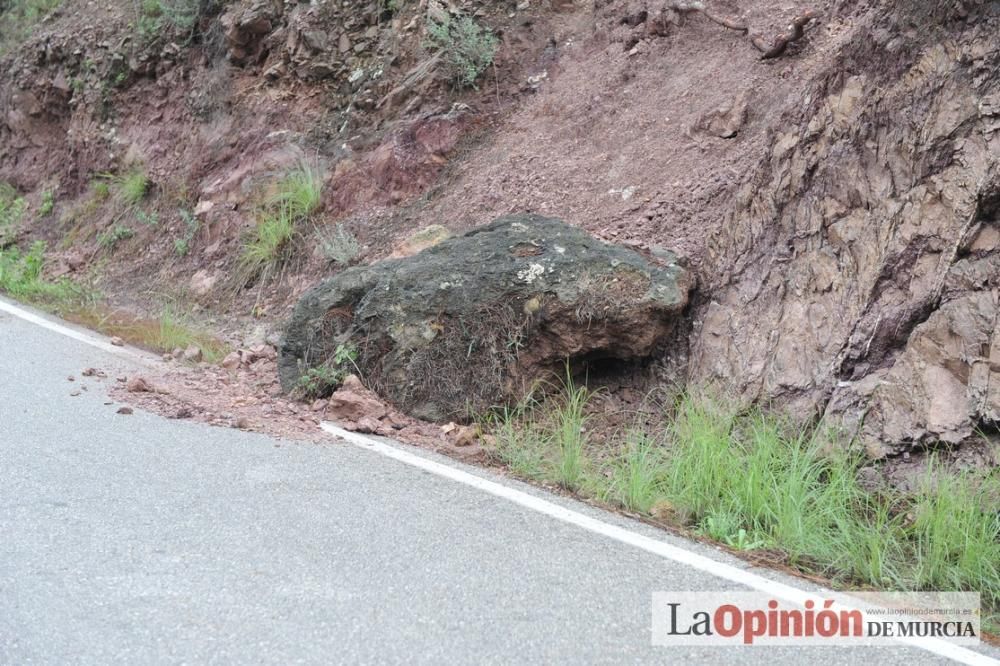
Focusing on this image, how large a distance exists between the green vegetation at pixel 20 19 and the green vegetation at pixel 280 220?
8515mm

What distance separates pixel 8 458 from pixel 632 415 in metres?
3.76

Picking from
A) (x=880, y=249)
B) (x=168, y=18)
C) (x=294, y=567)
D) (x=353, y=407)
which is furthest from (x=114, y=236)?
(x=880, y=249)

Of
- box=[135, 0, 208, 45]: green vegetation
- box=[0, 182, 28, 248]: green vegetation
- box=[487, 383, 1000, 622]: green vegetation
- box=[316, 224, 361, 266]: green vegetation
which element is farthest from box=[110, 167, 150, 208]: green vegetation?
box=[487, 383, 1000, 622]: green vegetation

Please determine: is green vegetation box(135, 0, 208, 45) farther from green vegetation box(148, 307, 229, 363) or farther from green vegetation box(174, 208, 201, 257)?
green vegetation box(148, 307, 229, 363)

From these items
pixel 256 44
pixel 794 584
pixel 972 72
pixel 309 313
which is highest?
pixel 256 44

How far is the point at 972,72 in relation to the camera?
535 centimetres

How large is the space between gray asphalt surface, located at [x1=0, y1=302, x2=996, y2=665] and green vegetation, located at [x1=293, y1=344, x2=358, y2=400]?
949 millimetres

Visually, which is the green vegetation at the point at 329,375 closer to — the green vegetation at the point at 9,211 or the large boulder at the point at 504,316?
the large boulder at the point at 504,316

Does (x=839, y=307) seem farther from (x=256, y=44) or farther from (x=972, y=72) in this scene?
Answer: (x=256, y=44)

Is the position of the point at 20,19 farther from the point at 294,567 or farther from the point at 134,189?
the point at 294,567

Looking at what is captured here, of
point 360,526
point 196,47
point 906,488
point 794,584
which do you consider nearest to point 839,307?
point 906,488

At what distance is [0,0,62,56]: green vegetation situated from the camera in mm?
15945

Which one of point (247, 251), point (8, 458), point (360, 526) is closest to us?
point (360, 526)

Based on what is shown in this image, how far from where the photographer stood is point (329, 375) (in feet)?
21.1
